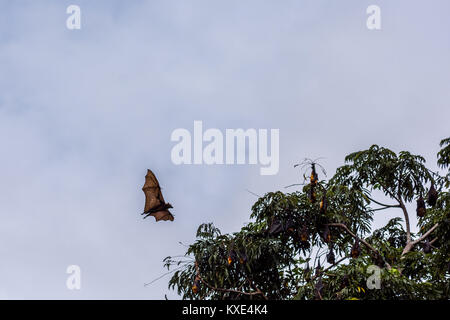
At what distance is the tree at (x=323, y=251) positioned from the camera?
10.9m

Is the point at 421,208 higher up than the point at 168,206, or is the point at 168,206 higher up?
the point at 168,206

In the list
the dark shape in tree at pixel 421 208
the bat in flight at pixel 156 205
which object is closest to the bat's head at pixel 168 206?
the bat in flight at pixel 156 205

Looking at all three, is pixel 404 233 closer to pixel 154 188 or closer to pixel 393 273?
pixel 393 273

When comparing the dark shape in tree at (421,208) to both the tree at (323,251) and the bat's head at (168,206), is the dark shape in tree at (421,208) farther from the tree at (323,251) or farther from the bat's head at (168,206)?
the bat's head at (168,206)

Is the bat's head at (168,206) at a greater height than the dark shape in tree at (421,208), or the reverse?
the bat's head at (168,206)

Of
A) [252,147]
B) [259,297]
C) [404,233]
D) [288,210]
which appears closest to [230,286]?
[259,297]

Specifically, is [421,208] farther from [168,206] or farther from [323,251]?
[168,206]

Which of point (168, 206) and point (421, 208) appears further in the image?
point (168, 206)

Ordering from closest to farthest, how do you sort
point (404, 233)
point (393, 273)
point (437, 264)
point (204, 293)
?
point (393, 273), point (437, 264), point (204, 293), point (404, 233)

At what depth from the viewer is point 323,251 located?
1259 centimetres

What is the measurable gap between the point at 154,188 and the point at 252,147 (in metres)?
4.28

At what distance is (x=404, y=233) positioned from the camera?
15422 mm

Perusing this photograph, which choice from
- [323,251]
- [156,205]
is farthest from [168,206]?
[323,251]

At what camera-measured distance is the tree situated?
35.9 feet
